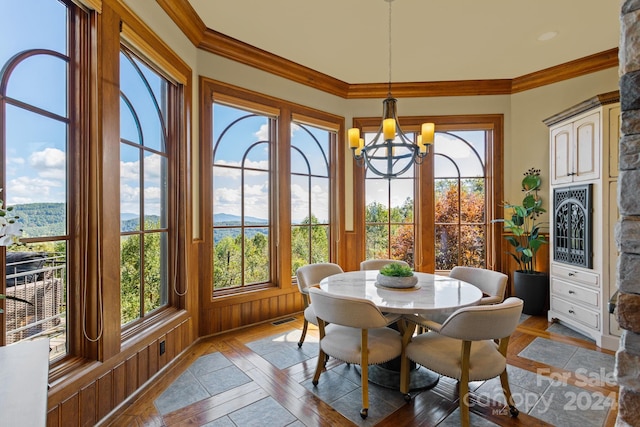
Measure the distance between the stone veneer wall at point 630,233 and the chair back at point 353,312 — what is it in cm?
111

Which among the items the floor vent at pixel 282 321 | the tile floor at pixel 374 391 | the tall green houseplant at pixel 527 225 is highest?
the tall green houseplant at pixel 527 225

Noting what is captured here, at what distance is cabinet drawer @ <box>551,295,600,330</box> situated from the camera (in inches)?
118

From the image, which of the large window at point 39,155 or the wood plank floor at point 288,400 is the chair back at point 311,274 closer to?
the wood plank floor at point 288,400

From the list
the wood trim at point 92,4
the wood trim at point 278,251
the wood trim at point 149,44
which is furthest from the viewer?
the wood trim at point 278,251

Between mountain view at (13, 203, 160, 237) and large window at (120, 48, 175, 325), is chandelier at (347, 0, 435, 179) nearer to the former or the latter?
large window at (120, 48, 175, 325)

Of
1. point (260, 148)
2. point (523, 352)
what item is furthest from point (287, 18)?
point (523, 352)

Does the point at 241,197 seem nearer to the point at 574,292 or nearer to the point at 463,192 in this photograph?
the point at 463,192

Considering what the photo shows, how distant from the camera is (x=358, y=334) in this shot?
2.14 m

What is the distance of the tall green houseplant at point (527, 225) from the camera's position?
3766mm

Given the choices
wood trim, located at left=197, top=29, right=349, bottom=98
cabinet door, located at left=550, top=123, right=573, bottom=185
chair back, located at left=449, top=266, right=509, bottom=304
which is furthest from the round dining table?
wood trim, located at left=197, top=29, right=349, bottom=98

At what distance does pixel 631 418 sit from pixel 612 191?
290 cm

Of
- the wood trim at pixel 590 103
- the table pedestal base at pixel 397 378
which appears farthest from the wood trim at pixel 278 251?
the wood trim at pixel 590 103

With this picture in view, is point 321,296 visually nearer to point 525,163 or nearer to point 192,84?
point 192,84

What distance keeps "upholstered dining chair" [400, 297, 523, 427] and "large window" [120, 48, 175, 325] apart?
202 centimetres
